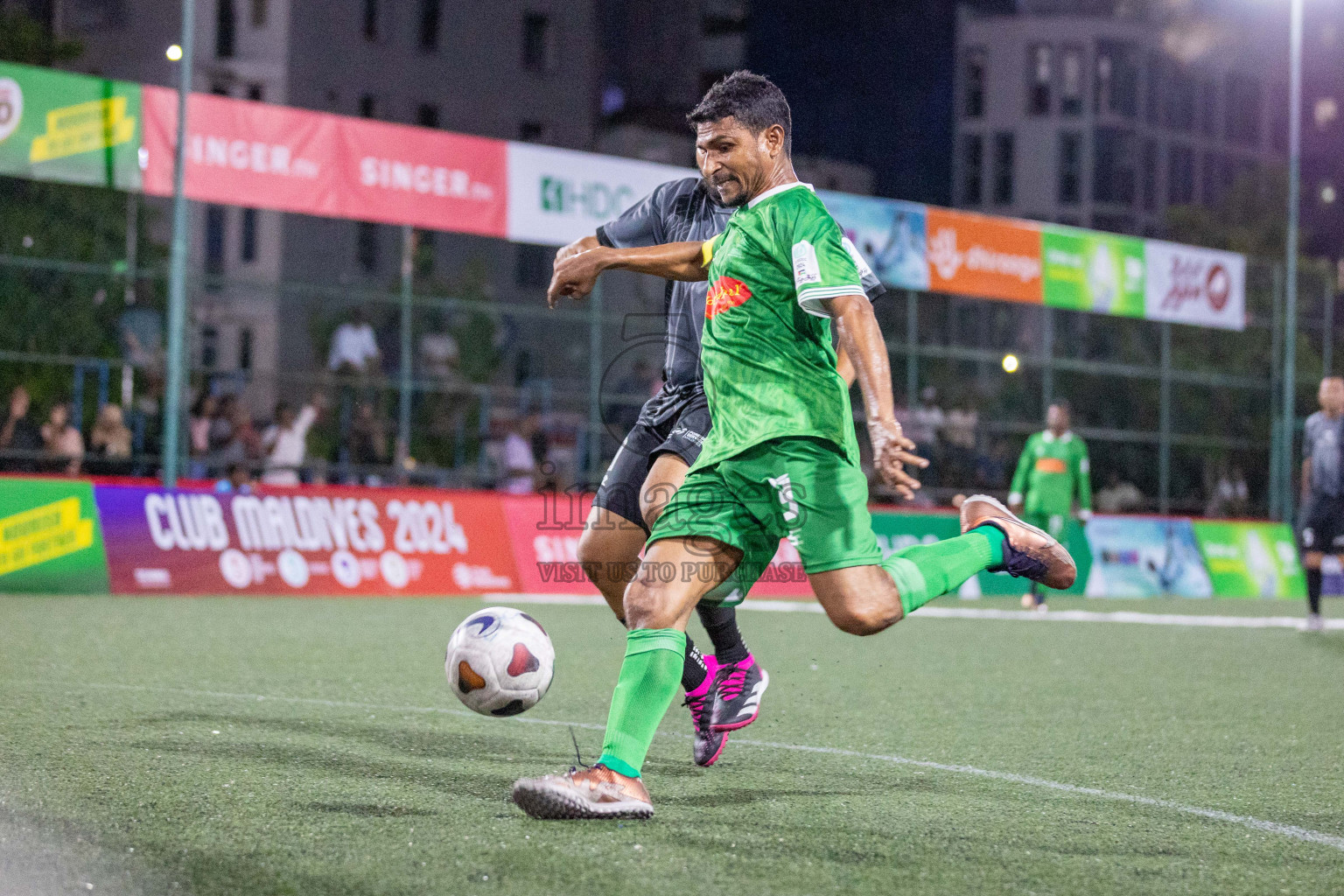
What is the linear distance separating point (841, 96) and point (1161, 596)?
29723 millimetres

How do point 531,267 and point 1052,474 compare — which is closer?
point 1052,474

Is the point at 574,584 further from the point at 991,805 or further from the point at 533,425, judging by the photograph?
the point at 991,805

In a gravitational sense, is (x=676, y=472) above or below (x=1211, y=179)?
below

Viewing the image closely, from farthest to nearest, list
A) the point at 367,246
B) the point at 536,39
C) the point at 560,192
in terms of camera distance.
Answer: the point at 536,39 < the point at 367,246 < the point at 560,192

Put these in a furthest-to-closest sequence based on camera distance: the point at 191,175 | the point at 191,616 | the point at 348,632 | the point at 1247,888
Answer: the point at 191,175
the point at 191,616
the point at 348,632
the point at 1247,888

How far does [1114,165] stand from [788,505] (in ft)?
182

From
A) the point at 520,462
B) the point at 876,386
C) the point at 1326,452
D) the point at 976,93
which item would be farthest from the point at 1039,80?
the point at 876,386

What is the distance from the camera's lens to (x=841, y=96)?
153 feet

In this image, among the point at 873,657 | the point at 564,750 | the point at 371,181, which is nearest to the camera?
the point at 564,750

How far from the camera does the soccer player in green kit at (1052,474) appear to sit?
16.5 metres

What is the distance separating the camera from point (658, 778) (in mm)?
5059

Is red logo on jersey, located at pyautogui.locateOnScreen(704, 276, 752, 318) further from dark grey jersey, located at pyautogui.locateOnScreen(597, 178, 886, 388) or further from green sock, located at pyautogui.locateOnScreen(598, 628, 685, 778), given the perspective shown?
dark grey jersey, located at pyautogui.locateOnScreen(597, 178, 886, 388)

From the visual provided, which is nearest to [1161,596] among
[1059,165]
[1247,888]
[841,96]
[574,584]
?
[574,584]

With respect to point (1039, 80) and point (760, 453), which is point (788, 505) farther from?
point (1039, 80)
